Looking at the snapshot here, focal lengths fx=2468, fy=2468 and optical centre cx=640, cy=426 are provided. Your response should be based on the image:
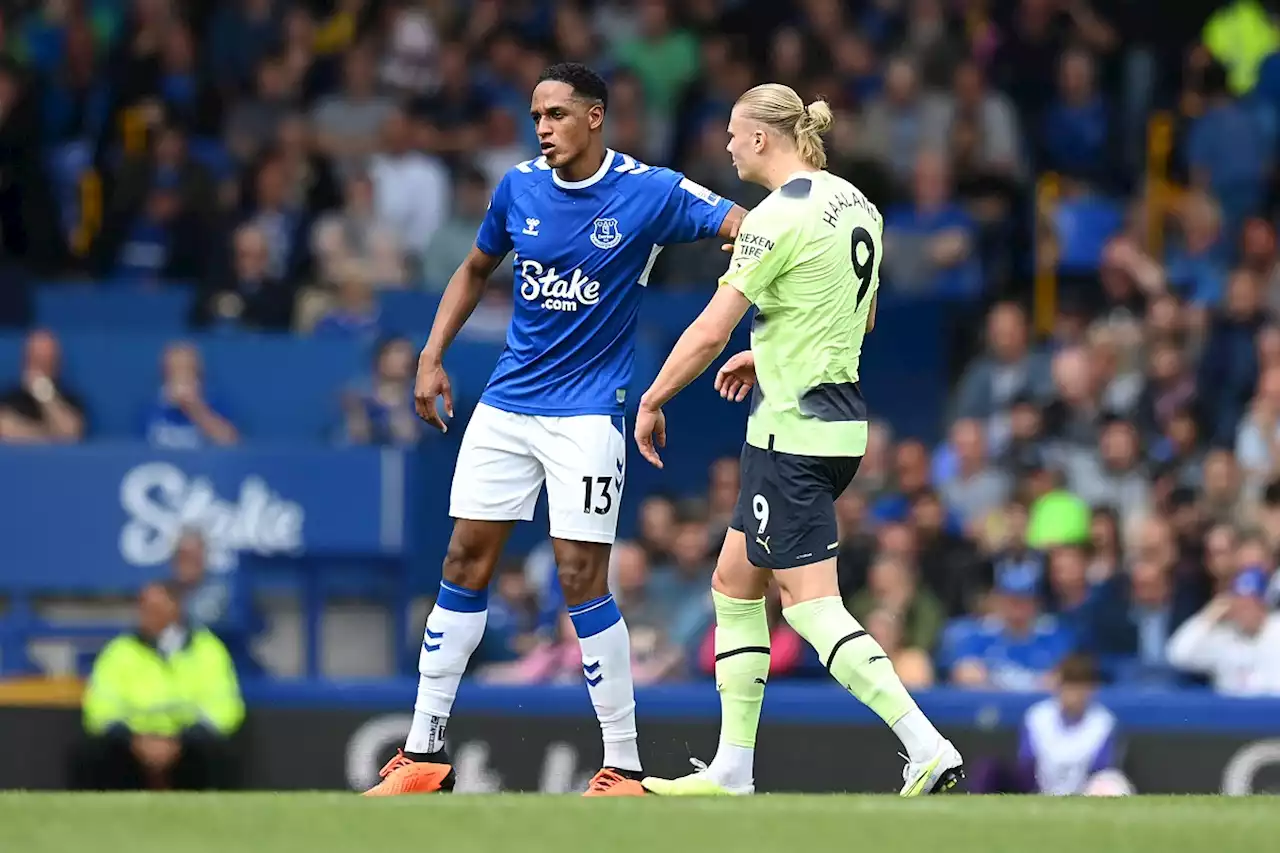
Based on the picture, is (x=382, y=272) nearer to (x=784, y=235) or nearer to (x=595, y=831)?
(x=784, y=235)

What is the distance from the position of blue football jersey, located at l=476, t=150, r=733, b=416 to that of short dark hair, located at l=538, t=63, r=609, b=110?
236mm

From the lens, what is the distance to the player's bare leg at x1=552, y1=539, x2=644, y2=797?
8016 millimetres

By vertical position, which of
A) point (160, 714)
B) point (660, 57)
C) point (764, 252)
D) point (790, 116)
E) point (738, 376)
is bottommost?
point (160, 714)

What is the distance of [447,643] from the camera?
8.12 metres

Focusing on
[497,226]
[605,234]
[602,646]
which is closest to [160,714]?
[602,646]

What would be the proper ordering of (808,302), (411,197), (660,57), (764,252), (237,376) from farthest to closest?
(660,57) < (411,197) < (237,376) < (808,302) < (764,252)

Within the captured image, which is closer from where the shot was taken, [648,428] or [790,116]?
[648,428]

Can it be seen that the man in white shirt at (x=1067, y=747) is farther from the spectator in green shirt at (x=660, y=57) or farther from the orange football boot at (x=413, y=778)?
the spectator in green shirt at (x=660, y=57)

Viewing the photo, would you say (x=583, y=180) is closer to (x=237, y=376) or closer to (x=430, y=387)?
(x=430, y=387)

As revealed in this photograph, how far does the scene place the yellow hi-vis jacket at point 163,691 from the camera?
12125mm

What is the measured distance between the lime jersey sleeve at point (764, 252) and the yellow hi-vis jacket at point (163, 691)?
17.9 feet

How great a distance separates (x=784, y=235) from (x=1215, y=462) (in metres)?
6.46

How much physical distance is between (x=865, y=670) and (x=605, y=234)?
163 centimetres

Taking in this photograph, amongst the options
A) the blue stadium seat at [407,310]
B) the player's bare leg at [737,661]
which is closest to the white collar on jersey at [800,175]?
the player's bare leg at [737,661]
